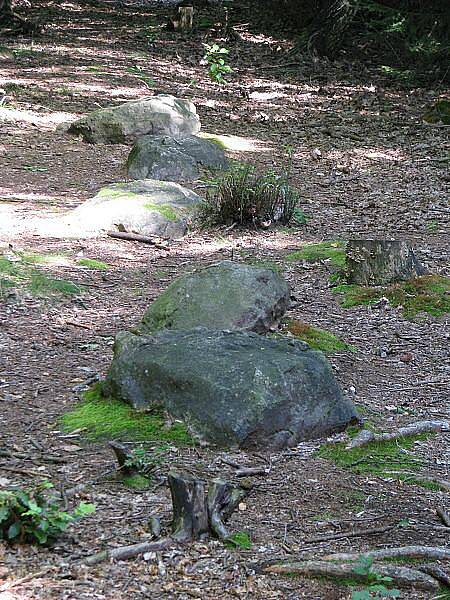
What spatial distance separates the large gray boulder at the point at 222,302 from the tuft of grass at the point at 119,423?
100cm

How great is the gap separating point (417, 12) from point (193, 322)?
10.8m

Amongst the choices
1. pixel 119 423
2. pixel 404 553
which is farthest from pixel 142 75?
pixel 404 553

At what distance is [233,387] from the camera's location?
12.7 feet

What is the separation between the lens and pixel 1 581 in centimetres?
266

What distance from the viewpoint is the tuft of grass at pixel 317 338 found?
5296 mm

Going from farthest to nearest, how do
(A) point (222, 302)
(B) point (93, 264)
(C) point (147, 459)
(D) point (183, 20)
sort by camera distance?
(D) point (183, 20) < (B) point (93, 264) < (A) point (222, 302) < (C) point (147, 459)

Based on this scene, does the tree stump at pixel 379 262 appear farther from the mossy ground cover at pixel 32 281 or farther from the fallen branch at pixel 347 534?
the fallen branch at pixel 347 534

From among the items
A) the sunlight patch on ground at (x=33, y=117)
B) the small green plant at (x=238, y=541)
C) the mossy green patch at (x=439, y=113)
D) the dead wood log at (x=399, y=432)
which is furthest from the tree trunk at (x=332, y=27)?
the small green plant at (x=238, y=541)

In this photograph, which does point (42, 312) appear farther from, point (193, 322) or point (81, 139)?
point (81, 139)

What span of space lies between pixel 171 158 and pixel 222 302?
453cm

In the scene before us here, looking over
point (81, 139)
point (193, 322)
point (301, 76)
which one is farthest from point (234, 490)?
point (301, 76)

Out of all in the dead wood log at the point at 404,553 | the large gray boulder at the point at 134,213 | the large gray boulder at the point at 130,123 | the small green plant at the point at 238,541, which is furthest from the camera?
the large gray boulder at the point at 130,123

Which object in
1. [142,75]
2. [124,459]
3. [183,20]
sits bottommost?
[124,459]

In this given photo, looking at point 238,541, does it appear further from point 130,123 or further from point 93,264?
point 130,123
